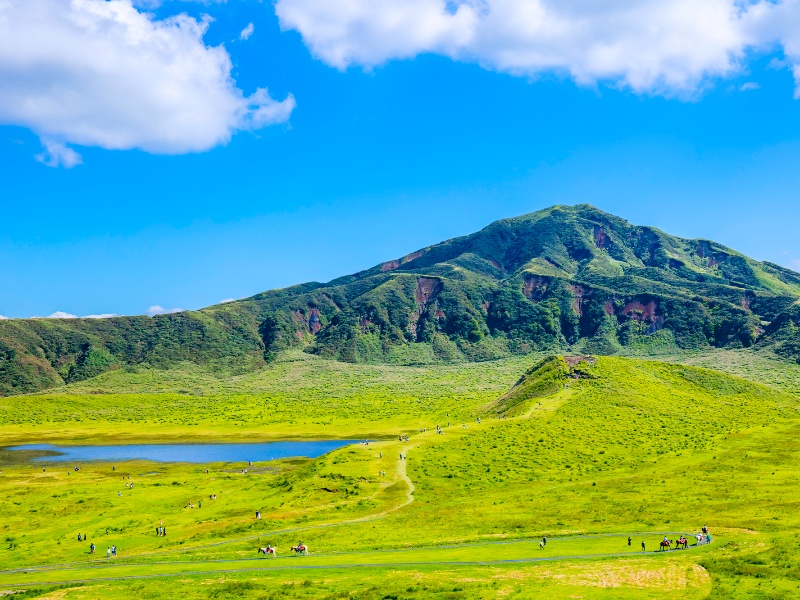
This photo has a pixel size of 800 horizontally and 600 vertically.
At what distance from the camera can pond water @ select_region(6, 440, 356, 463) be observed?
148m

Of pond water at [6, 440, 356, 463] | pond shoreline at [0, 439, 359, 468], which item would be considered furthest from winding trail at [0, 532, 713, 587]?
pond water at [6, 440, 356, 463]

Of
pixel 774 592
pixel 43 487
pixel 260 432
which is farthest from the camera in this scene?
pixel 260 432

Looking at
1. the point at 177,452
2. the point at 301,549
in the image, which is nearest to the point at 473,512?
the point at 301,549

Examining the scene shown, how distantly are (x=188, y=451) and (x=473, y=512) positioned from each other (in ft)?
335

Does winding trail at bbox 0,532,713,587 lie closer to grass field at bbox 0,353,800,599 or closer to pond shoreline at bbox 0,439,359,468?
grass field at bbox 0,353,800,599

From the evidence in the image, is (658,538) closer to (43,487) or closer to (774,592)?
(774,592)

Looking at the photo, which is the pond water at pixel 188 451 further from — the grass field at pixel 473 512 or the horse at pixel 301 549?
the horse at pixel 301 549

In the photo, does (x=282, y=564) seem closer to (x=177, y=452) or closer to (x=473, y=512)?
(x=473, y=512)

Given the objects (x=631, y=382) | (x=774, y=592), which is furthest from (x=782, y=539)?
(x=631, y=382)

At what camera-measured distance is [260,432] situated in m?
184

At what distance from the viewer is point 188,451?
15862 centimetres

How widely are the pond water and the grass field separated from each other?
10088 millimetres

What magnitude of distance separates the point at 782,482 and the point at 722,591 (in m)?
51.8

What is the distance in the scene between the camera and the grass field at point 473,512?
49562mm
